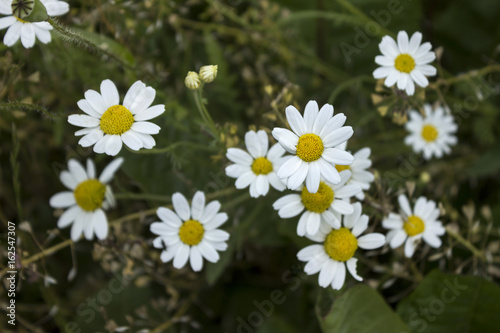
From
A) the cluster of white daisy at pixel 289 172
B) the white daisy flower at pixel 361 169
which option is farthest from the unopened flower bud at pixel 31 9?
the white daisy flower at pixel 361 169

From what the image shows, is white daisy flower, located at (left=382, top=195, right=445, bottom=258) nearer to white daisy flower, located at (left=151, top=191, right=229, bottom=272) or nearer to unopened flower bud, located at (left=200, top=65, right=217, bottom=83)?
white daisy flower, located at (left=151, top=191, right=229, bottom=272)

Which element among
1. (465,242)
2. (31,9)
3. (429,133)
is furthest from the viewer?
(429,133)

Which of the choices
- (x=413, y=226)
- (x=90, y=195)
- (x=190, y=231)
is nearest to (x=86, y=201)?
(x=90, y=195)

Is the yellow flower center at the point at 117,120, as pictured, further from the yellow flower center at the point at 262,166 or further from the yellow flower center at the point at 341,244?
the yellow flower center at the point at 341,244

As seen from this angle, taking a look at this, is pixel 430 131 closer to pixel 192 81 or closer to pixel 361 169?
pixel 361 169

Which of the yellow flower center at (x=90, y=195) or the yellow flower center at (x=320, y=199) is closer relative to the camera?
the yellow flower center at (x=320, y=199)

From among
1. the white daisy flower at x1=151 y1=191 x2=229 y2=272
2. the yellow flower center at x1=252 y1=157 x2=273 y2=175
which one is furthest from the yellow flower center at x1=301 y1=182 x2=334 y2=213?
the white daisy flower at x1=151 y1=191 x2=229 y2=272
